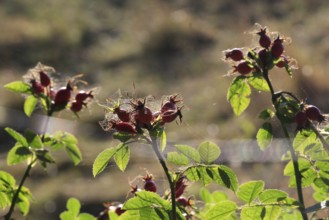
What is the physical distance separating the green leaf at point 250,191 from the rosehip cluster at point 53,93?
16.3 inches

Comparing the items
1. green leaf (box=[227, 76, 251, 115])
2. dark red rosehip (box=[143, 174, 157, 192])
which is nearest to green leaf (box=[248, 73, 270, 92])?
green leaf (box=[227, 76, 251, 115])

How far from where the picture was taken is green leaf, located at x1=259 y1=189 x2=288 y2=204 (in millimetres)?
1099

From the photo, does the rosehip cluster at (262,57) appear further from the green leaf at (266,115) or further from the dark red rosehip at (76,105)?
the dark red rosehip at (76,105)

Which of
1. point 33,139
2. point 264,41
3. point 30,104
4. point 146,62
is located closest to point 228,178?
point 264,41

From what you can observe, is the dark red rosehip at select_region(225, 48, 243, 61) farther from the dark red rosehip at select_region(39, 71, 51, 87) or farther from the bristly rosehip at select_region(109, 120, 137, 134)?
the dark red rosehip at select_region(39, 71, 51, 87)

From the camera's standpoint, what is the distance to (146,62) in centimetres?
944

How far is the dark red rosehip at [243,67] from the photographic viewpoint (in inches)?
47.5

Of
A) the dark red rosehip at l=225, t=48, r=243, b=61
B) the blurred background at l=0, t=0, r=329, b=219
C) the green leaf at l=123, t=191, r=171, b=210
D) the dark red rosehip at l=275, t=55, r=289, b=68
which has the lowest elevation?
the green leaf at l=123, t=191, r=171, b=210

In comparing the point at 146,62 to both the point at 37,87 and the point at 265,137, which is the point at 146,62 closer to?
the point at 37,87

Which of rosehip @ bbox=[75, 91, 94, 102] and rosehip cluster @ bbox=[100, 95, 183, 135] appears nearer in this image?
rosehip cluster @ bbox=[100, 95, 183, 135]

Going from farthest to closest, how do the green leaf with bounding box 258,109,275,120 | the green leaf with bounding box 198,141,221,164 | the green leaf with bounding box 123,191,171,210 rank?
the green leaf with bounding box 258,109,275,120 < the green leaf with bounding box 198,141,221,164 < the green leaf with bounding box 123,191,171,210

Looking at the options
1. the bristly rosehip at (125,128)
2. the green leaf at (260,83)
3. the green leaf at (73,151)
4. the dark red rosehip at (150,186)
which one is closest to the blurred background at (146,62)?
the green leaf at (73,151)

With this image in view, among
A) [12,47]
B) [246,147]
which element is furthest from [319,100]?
[12,47]

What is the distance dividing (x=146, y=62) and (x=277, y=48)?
8272 millimetres
